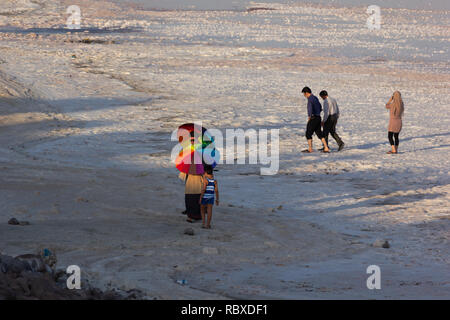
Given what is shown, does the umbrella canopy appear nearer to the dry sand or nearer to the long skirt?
the long skirt

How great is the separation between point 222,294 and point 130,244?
Answer: 2340mm

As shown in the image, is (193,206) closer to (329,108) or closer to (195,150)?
(195,150)

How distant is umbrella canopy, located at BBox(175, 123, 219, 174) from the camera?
9.54 meters

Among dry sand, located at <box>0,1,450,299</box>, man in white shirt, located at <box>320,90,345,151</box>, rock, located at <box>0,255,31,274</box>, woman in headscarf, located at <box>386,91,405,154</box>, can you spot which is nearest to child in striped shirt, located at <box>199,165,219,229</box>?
dry sand, located at <box>0,1,450,299</box>

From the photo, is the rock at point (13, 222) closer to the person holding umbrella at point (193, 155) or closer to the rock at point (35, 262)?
the person holding umbrella at point (193, 155)

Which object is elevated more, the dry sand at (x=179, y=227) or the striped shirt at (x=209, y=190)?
the striped shirt at (x=209, y=190)

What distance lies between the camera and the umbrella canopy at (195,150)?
9539mm

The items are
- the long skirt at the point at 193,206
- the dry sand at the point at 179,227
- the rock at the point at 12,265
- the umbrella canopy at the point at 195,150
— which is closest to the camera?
the rock at the point at 12,265

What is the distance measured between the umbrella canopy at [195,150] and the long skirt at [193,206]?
410 mm

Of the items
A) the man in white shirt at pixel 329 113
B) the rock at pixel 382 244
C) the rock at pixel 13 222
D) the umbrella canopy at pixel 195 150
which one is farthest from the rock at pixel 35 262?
the man in white shirt at pixel 329 113

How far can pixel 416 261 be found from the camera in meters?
8.97

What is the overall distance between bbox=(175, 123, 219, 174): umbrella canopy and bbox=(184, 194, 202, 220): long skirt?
0.41m
